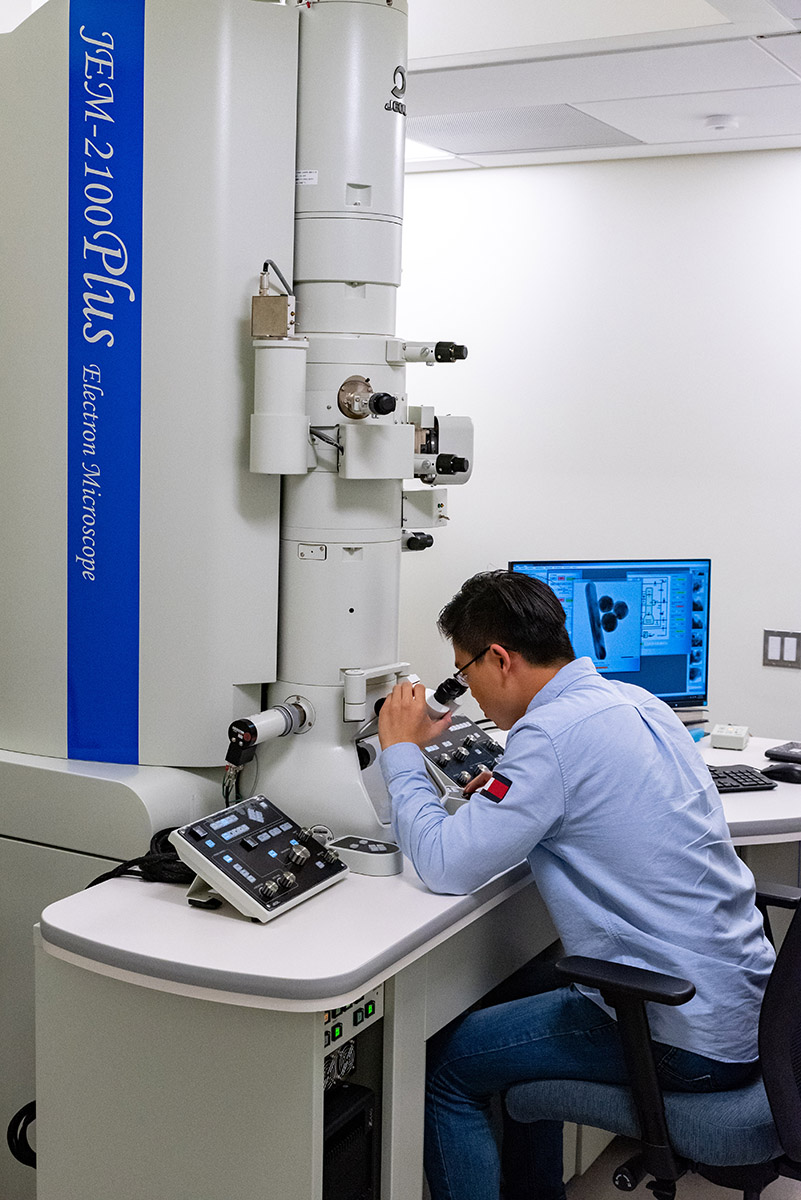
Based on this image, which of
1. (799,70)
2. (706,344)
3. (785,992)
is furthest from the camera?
(706,344)

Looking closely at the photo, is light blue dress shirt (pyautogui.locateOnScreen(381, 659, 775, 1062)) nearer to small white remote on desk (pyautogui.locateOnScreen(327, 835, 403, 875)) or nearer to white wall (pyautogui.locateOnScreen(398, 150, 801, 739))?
small white remote on desk (pyautogui.locateOnScreen(327, 835, 403, 875))

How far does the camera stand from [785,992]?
64.2 inches

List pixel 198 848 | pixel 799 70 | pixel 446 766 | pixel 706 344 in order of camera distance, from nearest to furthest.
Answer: pixel 198 848 → pixel 446 766 → pixel 799 70 → pixel 706 344

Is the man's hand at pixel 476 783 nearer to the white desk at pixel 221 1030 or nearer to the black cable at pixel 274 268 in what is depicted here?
the white desk at pixel 221 1030

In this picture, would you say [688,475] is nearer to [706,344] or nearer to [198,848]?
[706,344]

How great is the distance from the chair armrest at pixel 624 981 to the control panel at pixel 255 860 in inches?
15.7

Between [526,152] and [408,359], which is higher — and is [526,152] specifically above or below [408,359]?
above

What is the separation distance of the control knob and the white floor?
113cm

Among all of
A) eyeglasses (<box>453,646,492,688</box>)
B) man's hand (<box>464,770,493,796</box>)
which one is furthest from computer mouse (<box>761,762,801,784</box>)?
eyeglasses (<box>453,646,492,688</box>)

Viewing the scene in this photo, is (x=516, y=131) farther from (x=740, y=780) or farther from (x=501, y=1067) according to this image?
(x=501, y=1067)

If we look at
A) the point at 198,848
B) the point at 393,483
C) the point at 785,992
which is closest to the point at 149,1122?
the point at 198,848

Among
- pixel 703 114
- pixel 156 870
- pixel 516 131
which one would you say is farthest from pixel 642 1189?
pixel 516 131

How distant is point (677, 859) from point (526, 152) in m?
2.83

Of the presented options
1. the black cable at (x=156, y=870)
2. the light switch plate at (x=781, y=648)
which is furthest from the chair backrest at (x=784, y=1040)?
the light switch plate at (x=781, y=648)
